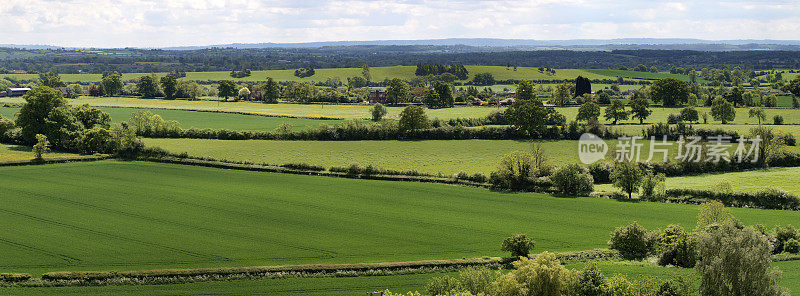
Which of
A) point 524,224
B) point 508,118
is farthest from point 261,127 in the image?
point 524,224

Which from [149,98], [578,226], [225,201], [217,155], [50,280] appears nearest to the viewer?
[50,280]

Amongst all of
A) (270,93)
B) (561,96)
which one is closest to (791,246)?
(561,96)

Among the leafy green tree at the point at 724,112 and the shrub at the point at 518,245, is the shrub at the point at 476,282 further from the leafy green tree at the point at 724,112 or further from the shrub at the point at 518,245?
the leafy green tree at the point at 724,112

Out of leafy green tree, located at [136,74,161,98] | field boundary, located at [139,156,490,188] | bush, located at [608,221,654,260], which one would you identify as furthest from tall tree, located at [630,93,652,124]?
leafy green tree, located at [136,74,161,98]

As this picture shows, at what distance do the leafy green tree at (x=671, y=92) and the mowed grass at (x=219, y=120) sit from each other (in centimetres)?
7042

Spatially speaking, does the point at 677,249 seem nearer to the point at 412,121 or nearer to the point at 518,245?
the point at 518,245

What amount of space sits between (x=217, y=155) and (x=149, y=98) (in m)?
93.5

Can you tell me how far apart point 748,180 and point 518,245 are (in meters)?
39.5

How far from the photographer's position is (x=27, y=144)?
288ft

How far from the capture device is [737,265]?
32.5m

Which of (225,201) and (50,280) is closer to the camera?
(50,280)

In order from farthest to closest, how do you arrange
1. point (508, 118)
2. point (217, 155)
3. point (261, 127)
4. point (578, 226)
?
point (261, 127) → point (508, 118) → point (217, 155) → point (578, 226)

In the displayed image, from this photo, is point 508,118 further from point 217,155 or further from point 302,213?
point 302,213

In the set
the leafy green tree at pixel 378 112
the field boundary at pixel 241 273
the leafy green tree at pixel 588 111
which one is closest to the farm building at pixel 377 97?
the leafy green tree at pixel 378 112
